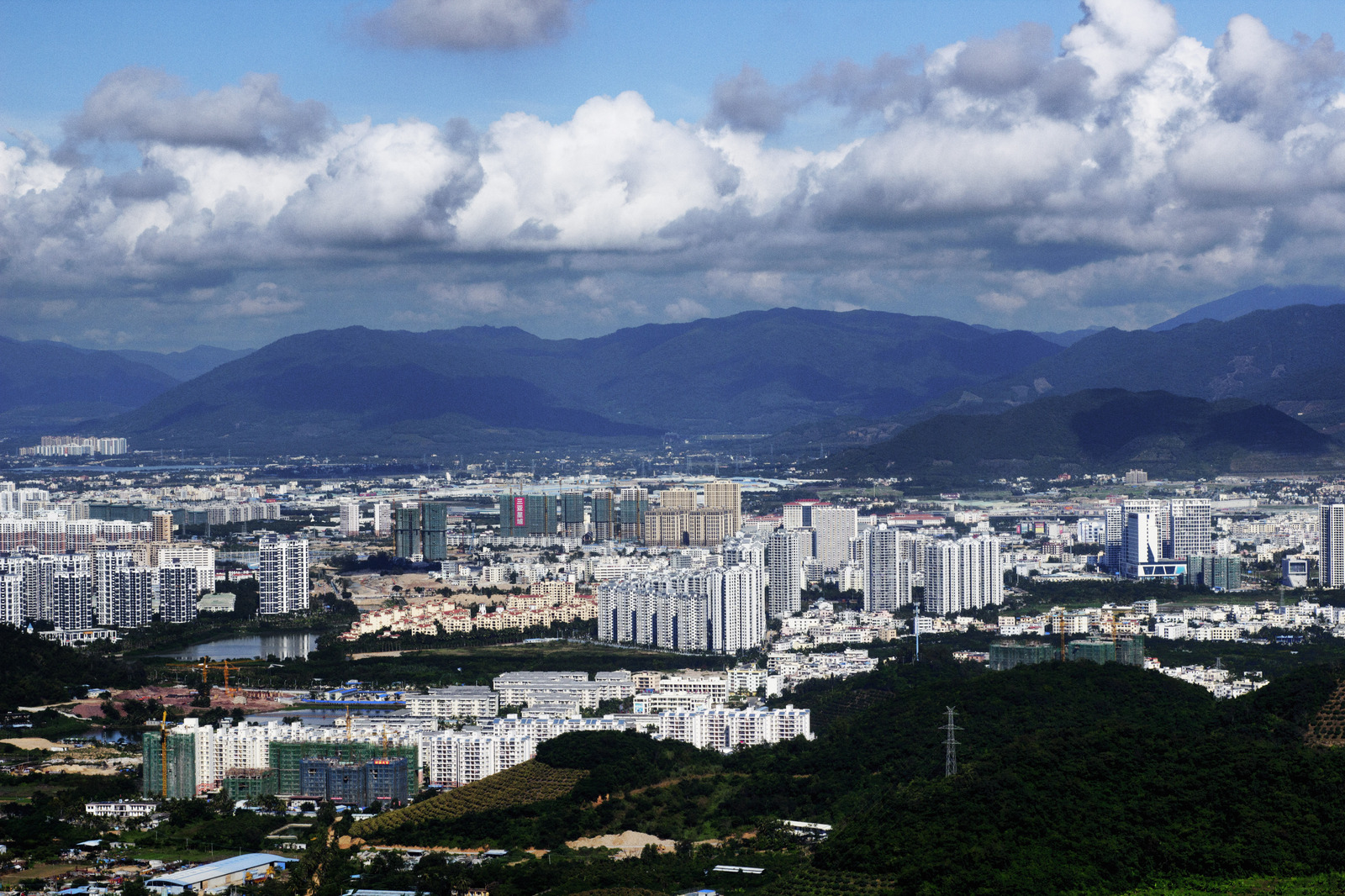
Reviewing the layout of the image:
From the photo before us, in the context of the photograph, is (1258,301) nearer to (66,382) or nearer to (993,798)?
(66,382)

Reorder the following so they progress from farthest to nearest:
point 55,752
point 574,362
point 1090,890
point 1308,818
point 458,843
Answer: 1. point 574,362
2. point 55,752
3. point 458,843
4. point 1308,818
5. point 1090,890

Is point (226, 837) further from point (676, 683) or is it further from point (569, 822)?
point (676, 683)

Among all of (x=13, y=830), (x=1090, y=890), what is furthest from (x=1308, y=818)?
(x=13, y=830)

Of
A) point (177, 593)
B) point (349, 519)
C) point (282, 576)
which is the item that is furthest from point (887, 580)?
point (349, 519)

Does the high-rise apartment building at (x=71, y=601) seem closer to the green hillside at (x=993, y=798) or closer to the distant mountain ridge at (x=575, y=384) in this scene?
the green hillside at (x=993, y=798)

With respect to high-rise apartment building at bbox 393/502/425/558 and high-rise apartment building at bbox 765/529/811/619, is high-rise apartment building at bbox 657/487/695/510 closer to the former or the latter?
high-rise apartment building at bbox 393/502/425/558
